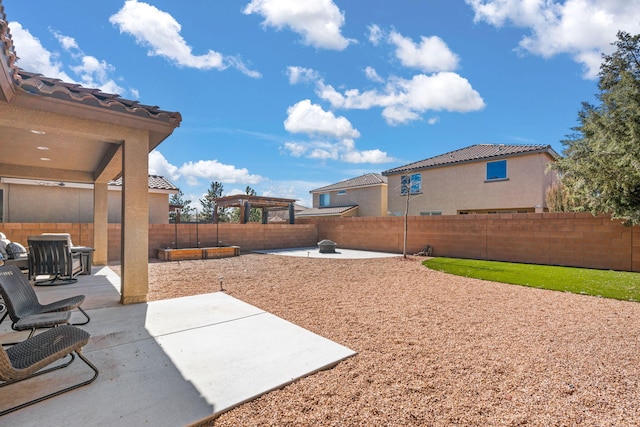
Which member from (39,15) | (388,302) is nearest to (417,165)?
(388,302)

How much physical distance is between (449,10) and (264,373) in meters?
13.1

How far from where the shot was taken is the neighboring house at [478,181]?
60.7 ft

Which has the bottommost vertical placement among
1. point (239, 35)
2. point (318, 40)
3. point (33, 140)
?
point (33, 140)

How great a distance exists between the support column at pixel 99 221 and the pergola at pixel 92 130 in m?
2.84

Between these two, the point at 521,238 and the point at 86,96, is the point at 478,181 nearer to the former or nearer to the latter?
the point at 521,238

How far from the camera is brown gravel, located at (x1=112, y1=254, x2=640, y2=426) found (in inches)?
107

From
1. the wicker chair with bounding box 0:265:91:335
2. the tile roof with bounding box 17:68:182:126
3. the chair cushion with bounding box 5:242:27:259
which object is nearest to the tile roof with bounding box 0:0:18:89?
the tile roof with bounding box 17:68:182:126

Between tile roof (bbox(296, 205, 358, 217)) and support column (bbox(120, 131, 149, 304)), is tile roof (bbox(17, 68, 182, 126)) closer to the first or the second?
support column (bbox(120, 131, 149, 304))

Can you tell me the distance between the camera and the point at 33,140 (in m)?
6.78

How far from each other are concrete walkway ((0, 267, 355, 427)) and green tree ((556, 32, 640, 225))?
11727 millimetres

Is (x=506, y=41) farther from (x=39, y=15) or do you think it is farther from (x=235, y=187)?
(x=235, y=187)

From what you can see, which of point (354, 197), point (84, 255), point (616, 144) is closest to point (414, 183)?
point (354, 197)

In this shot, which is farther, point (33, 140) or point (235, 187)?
point (235, 187)

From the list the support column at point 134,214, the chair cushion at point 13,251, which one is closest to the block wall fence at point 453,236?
the chair cushion at point 13,251
